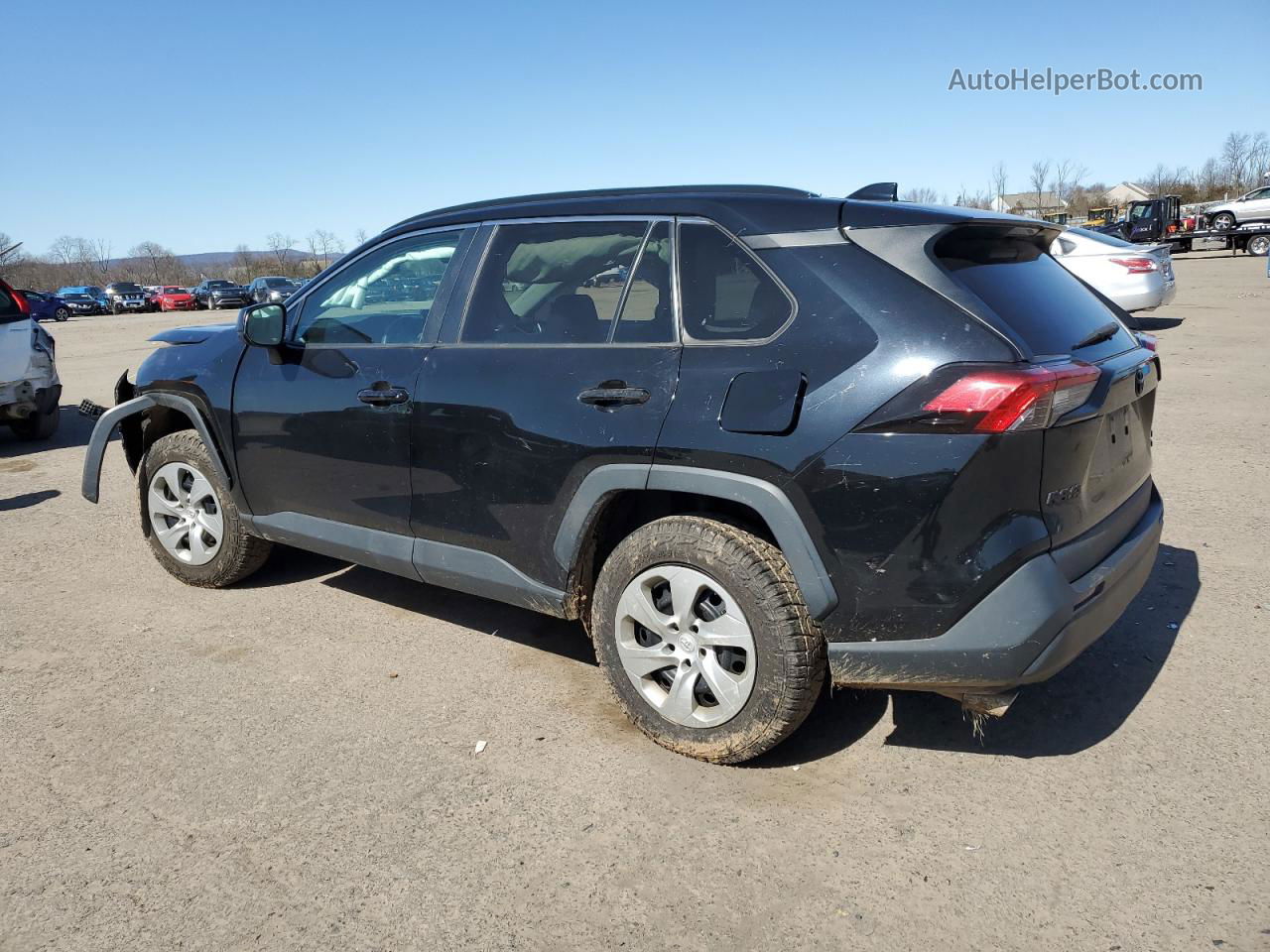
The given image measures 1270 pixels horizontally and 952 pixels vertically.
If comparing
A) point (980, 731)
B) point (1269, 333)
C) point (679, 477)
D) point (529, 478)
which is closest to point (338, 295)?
point (529, 478)

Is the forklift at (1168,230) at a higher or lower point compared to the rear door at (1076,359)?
higher

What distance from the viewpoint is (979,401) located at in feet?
8.45

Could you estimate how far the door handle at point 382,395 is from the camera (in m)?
3.78

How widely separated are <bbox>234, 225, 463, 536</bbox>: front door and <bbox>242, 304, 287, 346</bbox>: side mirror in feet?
0.34

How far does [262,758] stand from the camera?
10.8ft

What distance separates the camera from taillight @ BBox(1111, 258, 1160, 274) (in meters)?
13.9

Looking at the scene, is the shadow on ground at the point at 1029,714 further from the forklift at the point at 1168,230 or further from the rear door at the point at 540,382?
the forklift at the point at 1168,230

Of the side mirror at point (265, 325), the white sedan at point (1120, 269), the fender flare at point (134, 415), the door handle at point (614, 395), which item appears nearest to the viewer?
the door handle at point (614, 395)

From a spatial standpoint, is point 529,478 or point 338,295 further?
point 338,295

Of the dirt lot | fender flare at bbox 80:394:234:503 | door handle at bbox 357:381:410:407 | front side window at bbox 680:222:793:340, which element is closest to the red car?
fender flare at bbox 80:394:234:503

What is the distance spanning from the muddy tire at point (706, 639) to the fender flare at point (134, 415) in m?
2.35

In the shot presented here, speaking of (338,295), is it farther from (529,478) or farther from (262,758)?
(262,758)

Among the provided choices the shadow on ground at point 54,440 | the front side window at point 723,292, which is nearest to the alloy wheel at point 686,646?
the front side window at point 723,292

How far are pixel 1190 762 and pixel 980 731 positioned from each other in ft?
2.10
